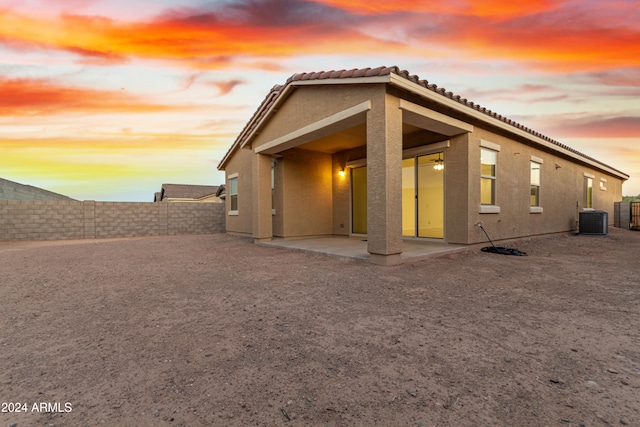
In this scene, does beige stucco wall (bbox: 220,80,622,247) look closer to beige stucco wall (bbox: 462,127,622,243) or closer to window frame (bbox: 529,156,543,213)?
beige stucco wall (bbox: 462,127,622,243)

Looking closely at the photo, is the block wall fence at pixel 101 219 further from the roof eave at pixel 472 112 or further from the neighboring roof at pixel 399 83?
the roof eave at pixel 472 112

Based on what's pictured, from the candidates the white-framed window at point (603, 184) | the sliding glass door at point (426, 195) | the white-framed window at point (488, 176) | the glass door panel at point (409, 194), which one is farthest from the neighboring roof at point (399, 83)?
the white-framed window at point (603, 184)

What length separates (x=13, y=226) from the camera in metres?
11.4

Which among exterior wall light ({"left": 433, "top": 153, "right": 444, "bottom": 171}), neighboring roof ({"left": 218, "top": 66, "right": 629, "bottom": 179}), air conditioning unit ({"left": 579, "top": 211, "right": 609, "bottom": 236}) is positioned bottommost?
air conditioning unit ({"left": 579, "top": 211, "right": 609, "bottom": 236})

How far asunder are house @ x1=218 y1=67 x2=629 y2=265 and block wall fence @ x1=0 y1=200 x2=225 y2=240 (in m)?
2.65

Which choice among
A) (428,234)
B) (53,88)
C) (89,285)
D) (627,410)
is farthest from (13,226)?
(627,410)

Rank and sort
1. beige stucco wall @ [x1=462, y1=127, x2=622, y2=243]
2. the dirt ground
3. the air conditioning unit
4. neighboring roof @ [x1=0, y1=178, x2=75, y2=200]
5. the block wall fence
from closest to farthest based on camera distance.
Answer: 1. the dirt ground
2. beige stucco wall @ [x1=462, y1=127, x2=622, y2=243]
3. the air conditioning unit
4. the block wall fence
5. neighboring roof @ [x1=0, y1=178, x2=75, y2=200]

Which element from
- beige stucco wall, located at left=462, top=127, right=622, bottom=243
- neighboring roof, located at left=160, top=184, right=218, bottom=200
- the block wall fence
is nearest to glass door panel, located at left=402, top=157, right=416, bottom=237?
beige stucco wall, located at left=462, top=127, right=622, bottom=243

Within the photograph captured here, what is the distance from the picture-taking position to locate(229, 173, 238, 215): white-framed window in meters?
13.0

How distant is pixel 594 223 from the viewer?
11461 mm

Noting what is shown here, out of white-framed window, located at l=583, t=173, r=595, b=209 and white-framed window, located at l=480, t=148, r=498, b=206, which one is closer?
white-framed window, located at l=480, t=148, r=498, b=206

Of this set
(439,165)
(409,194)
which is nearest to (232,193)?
(409,194)

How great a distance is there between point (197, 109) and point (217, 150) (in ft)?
11.7

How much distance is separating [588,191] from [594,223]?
3.28 metres
